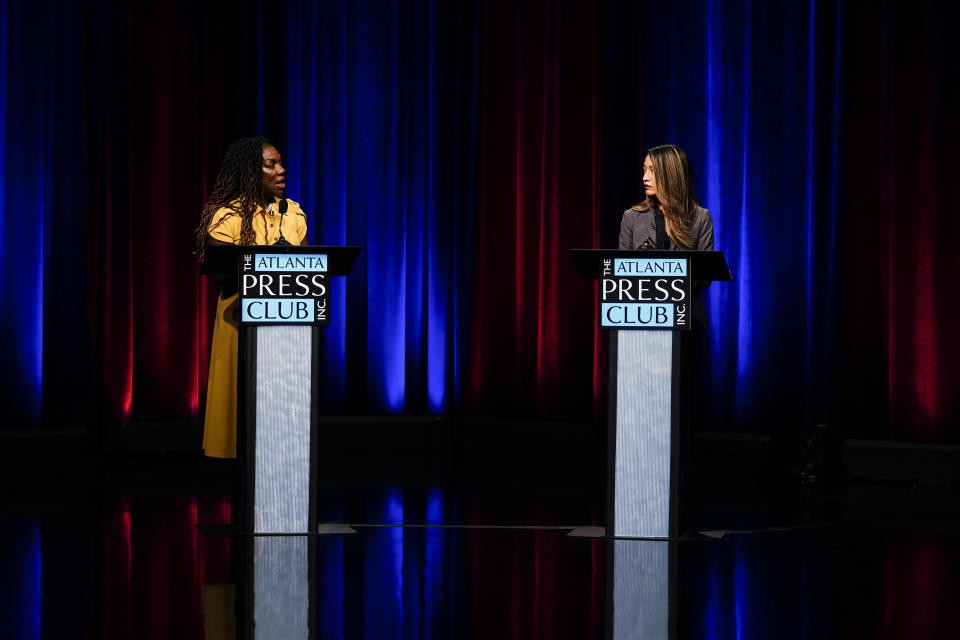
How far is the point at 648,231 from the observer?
3.81 m

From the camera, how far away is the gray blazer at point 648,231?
12.3 ft

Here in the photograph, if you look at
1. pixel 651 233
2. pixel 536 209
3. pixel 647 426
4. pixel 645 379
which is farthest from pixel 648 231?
pixel 536 209

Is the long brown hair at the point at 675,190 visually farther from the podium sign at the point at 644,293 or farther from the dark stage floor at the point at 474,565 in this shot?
the dark stage floor at the point at 474,565

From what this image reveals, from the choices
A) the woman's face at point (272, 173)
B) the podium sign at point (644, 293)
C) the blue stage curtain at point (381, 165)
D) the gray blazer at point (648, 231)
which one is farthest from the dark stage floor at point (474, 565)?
the blue stage curtain at point (381, 165)

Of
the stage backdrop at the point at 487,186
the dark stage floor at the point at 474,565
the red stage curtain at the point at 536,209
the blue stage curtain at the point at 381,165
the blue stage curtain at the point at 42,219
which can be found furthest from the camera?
the blue stage curtain at the point at 381,165

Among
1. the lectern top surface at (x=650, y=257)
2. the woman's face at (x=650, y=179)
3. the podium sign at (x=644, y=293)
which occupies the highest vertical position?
the woman's face at (x=650, y=179)

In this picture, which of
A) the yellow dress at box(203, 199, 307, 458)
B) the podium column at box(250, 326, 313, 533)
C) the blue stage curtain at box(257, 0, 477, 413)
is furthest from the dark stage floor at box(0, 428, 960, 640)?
the blue stage curtain at box(257, 0, 477, 413)

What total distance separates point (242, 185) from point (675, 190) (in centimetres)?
145

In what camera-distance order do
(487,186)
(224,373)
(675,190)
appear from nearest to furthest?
(675,190), (224,373), (487,186)

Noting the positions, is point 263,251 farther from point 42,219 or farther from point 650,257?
point 42,219

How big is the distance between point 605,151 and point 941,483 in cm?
227

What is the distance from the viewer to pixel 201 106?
20.6ft

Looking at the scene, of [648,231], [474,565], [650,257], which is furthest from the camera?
[648,231]

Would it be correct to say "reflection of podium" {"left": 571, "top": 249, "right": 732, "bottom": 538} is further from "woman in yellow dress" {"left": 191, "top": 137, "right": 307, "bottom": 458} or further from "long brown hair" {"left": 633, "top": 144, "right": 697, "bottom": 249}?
"woman in yellow dress" {"left": 191, "top": 137, "right": 307, "bottom": 458}
